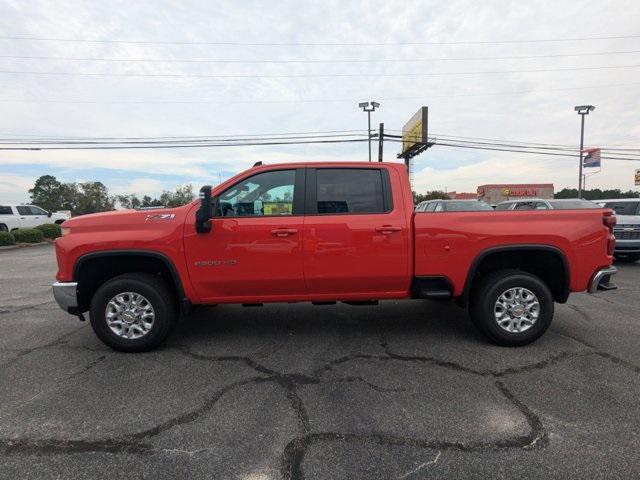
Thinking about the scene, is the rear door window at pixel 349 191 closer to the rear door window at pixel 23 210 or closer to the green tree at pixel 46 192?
the rear door window at pixel 23 210

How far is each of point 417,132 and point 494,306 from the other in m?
32.2

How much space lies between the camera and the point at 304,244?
414cm

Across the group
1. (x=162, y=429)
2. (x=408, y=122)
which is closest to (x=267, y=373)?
(x=162, y=429)

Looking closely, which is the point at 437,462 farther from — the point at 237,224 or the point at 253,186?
the point at 253,186

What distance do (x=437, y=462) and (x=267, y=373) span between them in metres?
1.76

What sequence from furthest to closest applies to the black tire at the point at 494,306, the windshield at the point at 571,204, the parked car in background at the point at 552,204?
the parked car in background at the point at 552,204
the windshield at the point at 571,204
the black tire at the point at 494,306

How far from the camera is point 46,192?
8531 centimetres

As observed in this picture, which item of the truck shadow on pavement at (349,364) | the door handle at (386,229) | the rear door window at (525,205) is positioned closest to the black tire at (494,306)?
the truck shadow on pavement at (349,364)

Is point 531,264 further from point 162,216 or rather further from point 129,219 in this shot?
point 129,219

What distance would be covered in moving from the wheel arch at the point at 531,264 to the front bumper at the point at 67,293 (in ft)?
13.4

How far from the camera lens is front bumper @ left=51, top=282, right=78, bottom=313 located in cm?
411

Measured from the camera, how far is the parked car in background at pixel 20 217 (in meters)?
21.3

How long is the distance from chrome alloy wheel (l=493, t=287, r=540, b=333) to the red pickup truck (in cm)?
1

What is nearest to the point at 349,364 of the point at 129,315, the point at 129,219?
the point at 129,315
